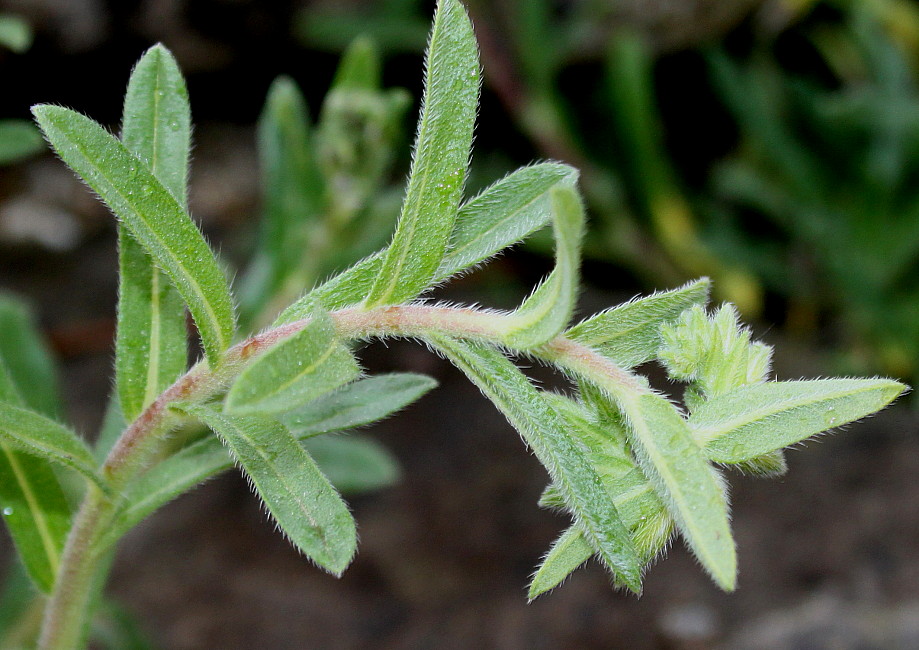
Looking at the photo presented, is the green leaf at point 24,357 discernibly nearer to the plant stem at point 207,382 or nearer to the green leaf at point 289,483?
the plant stem at point 207,382

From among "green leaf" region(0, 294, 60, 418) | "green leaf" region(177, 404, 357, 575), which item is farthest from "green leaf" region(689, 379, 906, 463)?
"green leaf" region(0, 294, 60, 418)

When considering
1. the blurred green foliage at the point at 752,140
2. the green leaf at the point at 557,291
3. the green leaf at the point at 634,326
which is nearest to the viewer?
the green leaf at the point at 557,291

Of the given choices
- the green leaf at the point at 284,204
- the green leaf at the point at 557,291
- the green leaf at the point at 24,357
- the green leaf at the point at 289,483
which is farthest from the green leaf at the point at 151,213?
the green leaf at the point at 284,204

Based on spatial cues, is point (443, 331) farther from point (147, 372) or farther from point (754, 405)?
point (147, 372)

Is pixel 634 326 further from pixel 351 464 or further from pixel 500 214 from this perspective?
pixel 351 464

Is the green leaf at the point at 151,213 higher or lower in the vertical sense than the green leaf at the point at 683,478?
higher

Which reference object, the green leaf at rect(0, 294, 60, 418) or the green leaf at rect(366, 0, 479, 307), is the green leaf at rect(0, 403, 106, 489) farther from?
the green leaf at rect(0, 294, 60, 418)

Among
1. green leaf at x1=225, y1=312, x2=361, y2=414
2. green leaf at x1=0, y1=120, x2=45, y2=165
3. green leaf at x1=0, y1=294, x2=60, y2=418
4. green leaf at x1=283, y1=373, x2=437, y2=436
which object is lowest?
green leaf at x1=0, y1=294, x2=60, y2=418
